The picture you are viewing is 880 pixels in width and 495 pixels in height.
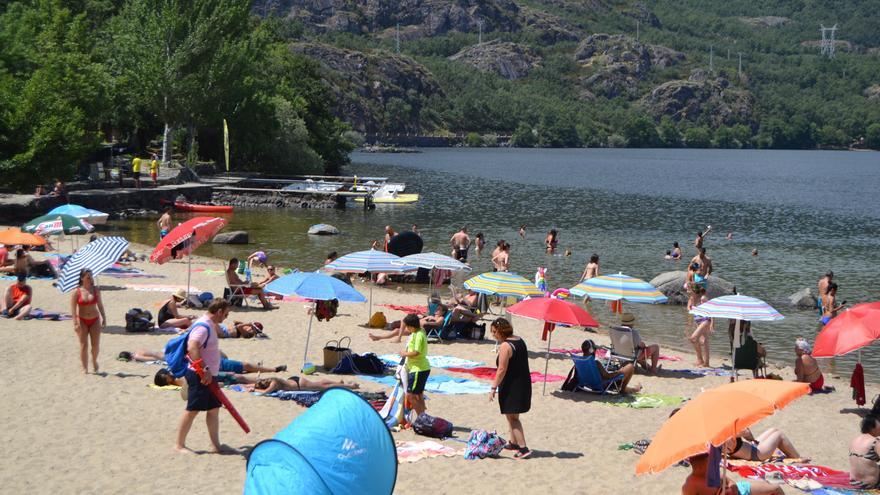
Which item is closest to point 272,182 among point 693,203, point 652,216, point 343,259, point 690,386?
point 652,216

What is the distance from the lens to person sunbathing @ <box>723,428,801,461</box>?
11312 millimetres

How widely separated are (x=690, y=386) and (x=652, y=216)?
40786 mm

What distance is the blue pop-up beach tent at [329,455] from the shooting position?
692cm

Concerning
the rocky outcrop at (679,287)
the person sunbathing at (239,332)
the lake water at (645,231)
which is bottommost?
the lake water at (645,231)

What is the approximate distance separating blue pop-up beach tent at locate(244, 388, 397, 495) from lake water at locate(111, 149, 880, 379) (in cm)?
1342

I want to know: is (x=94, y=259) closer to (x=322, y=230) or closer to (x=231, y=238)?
(x=231, y=238)

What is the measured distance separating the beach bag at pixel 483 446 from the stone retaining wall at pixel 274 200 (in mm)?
43569

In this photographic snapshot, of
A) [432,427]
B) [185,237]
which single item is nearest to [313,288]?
[432,427]

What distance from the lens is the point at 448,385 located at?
14797 mm

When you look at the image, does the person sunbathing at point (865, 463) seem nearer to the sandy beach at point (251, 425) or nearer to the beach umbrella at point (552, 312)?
the sandy beach at point (251, 425)

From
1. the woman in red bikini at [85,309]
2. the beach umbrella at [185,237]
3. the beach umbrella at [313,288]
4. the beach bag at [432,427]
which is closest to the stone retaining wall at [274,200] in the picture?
the beach umbrella at [185,237]

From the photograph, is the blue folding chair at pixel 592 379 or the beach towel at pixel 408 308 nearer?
the blue folding chair at pixel 592 379

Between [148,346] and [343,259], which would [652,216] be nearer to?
[343,259]

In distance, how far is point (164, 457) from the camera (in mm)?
10289
